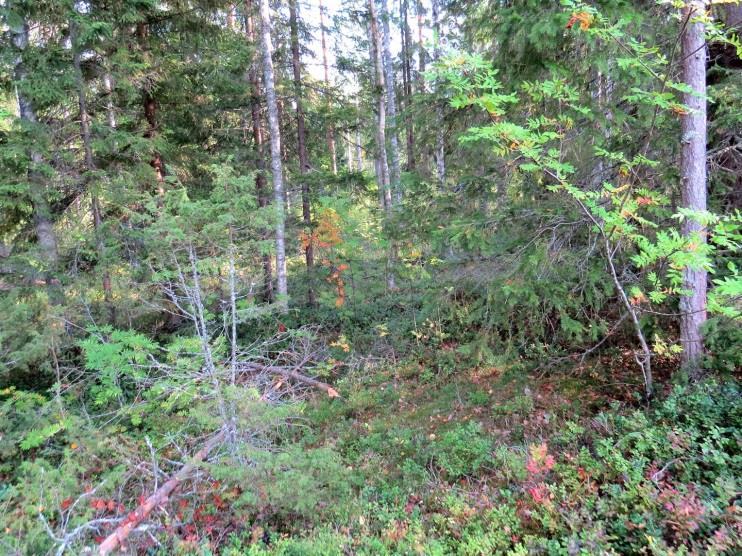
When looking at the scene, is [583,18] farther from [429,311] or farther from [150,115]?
[150,115]

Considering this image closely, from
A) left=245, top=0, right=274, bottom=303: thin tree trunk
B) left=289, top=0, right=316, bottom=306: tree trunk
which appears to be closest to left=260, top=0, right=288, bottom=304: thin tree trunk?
left=245, top=0, right=274, bottom=303: thin tree trunk

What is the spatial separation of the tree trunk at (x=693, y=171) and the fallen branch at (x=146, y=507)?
5378 millimetres

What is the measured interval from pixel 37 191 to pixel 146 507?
6.68m

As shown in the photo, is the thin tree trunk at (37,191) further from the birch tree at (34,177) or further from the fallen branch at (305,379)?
the fallen branch at (305,379)

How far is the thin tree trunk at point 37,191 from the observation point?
7.41 m

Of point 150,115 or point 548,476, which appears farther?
point 150,115

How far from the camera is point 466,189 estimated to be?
17.3ft

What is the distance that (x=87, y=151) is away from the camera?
8.14m

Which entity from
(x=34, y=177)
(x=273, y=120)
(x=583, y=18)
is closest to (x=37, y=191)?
(x=34, y=177)

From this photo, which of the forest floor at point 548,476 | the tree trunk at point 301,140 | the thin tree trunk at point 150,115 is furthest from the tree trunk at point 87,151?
the forest floor at point 548,476

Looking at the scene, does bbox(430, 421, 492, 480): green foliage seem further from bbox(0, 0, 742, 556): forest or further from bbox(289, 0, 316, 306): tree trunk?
bbox(289, 0, 316, 306): tree trunk

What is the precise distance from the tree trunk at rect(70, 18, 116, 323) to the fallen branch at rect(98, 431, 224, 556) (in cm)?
522

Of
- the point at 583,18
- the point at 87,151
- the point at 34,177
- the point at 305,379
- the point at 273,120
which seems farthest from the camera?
the point at 273,120

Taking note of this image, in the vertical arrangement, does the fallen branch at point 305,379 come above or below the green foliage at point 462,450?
below
